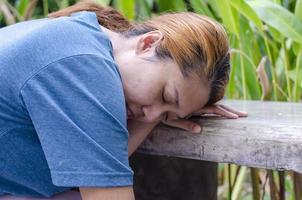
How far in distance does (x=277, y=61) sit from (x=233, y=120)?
73 cm

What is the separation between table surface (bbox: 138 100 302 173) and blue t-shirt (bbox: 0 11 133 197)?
0.55ft

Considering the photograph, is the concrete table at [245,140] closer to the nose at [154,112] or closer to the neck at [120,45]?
the nose at [154,112]

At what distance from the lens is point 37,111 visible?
0.79 m

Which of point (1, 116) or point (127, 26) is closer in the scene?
point (1, 116)

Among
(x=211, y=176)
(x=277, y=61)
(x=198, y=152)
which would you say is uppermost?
(x=198, y=152)

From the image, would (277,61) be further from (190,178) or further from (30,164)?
(30,164)

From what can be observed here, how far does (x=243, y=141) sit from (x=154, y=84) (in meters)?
0.17

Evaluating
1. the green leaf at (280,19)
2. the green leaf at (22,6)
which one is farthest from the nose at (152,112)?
the green leaf at (22,6)

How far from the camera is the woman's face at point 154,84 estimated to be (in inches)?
35.4

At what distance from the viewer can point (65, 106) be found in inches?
30.8

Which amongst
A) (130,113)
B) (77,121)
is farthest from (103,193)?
(130,113)

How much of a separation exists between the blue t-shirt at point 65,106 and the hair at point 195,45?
0.36ft

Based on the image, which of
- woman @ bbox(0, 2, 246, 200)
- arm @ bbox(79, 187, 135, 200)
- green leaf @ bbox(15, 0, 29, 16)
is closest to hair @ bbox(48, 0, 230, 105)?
woman @ bbox(0, 2, 246, 200)

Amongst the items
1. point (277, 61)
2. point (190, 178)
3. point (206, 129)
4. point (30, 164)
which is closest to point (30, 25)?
point (30, 164)
